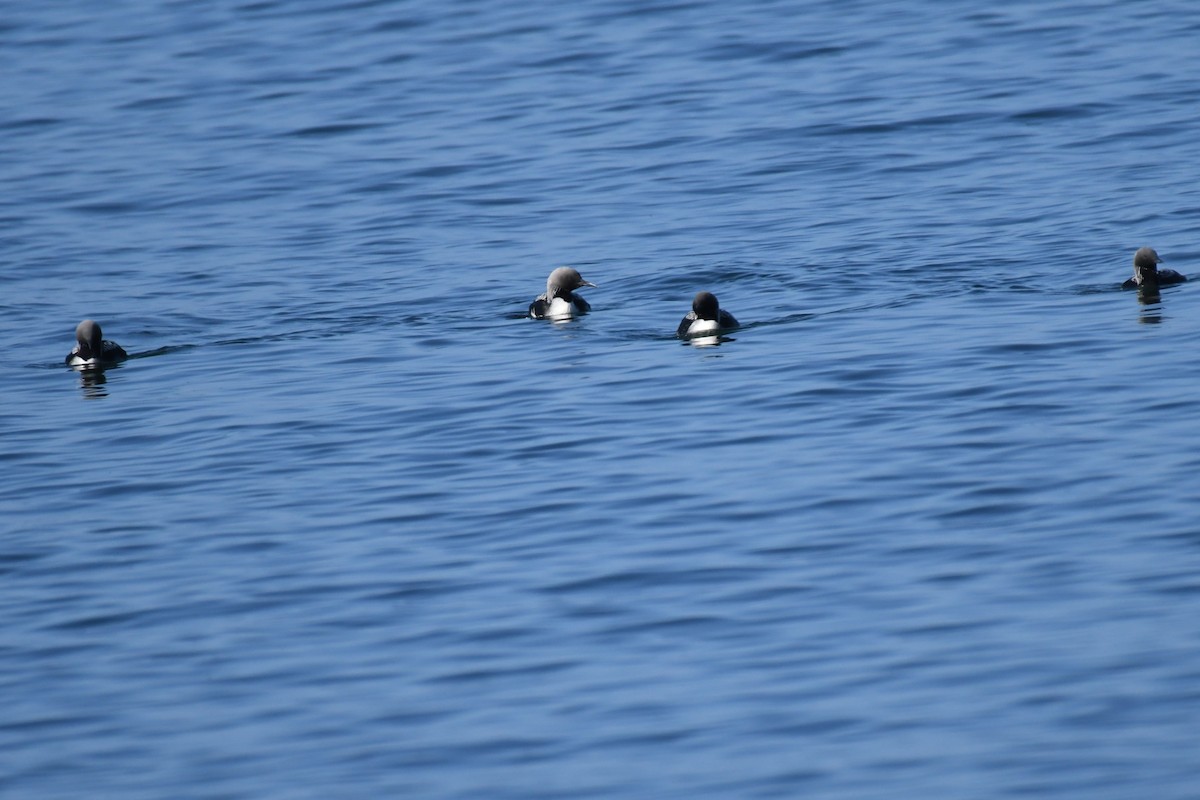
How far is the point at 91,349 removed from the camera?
17438 millimetres

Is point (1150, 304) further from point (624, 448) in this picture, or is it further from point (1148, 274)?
point (624, 448)

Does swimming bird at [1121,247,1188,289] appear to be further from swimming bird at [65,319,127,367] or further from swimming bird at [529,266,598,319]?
Answer: swimming bird at [65,319,127,367]

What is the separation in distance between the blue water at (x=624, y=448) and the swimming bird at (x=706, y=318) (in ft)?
0.73

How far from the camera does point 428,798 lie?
8.27 metres

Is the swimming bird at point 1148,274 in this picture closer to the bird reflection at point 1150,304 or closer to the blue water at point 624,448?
the bird reflection at point 1150,304

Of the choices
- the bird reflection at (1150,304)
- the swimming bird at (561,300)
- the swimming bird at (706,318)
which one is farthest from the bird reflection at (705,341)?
the bird reflection at (1150,304)

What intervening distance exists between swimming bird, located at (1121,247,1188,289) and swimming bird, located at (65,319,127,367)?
9.44 metres

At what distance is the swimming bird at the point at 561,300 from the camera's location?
1794 cm

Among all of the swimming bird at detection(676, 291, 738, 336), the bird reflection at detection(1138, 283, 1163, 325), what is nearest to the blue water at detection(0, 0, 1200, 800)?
the bird reflection at detection(1138, 283, 1163, 325)

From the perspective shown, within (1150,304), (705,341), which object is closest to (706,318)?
(705,341)

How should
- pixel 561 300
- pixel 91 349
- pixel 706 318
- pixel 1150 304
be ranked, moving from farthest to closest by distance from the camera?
pixel 561 300, pixel 91 349, pixel 706 318, pixel 1150 304

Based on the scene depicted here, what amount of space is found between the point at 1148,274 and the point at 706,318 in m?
3.96

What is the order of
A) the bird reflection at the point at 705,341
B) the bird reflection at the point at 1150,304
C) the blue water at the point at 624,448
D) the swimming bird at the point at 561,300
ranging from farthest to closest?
the swimming bird at the point at 561,300 → the bird reflection at the point at 705,341 → the bird reflection at the point at 1150,304 → the blue water at the point at 624,448

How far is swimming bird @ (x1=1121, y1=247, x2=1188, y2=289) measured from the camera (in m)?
16.4
